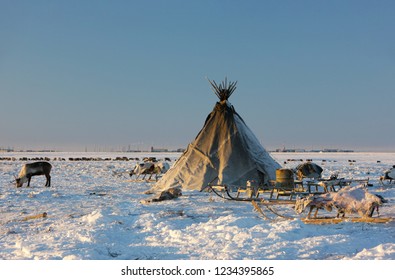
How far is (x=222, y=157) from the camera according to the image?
18.9m

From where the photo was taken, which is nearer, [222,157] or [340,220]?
[340,220]

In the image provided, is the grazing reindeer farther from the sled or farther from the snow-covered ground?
the sled

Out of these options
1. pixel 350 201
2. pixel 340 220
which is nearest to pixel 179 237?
pixel 340 220

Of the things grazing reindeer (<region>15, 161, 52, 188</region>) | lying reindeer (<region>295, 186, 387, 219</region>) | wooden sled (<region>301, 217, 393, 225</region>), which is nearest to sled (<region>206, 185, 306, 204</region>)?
lying reindeer (<region>295, 186, 387, 219</region>)

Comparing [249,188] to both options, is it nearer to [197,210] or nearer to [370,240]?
[197,210]

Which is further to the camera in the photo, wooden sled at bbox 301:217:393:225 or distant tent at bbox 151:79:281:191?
distant tent at bbox 151:79:281:191

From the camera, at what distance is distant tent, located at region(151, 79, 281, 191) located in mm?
18469

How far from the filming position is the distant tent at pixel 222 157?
18.5 meters

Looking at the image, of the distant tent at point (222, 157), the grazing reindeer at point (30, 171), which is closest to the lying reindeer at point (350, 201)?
the distant tent at point (222, 157)

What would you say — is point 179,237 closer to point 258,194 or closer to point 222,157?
point 258,194

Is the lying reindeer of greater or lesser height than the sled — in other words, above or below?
above

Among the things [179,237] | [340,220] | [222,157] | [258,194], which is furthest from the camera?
[222,157]

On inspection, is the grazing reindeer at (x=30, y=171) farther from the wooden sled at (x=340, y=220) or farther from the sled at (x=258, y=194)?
the wooden sled at (x=340, y=220)
